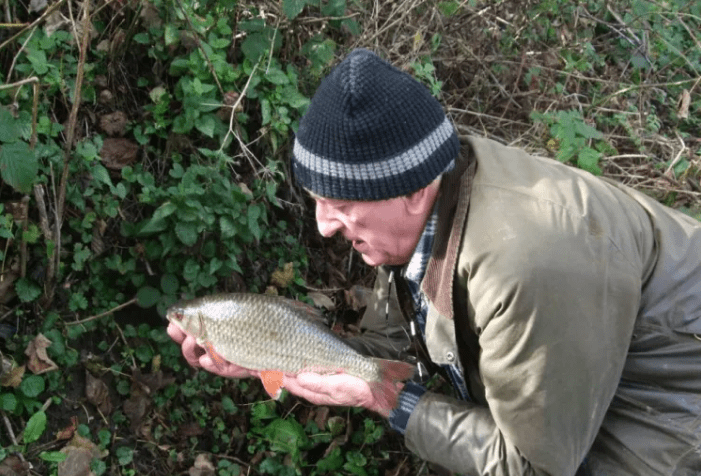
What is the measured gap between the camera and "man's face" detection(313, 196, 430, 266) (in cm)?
242

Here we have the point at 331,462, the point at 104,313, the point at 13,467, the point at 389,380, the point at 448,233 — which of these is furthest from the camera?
the point at 331,462

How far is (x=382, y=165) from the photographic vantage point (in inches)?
89.0

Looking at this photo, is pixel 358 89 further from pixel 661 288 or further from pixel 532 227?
pixel 661 288

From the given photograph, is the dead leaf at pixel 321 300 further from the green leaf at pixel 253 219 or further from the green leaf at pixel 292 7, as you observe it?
the green leaf at pixel 292 7

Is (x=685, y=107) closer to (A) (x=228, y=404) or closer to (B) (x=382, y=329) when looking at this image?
(B) (x=382, y=329)

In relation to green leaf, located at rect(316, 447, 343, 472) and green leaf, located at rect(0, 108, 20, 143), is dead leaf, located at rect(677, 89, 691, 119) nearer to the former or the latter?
green leaf, located at rect(316, 447, 343, 472)

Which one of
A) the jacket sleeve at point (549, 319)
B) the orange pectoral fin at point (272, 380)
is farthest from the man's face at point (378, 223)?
the orange pectoral fin at point (272, 380)

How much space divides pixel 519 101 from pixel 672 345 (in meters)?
3.29

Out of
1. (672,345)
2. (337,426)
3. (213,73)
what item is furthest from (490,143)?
(337,426)

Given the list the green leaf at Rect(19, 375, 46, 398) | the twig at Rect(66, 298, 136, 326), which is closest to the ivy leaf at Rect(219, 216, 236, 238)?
the twig at Rect(66, 298, 136, 326)

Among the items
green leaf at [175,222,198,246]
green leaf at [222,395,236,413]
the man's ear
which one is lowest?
green leaf at [222,395,236,413]

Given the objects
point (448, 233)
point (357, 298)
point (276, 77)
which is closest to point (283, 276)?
point (357, 298)

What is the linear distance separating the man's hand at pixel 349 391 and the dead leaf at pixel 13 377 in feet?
3.71

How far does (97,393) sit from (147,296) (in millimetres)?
485
